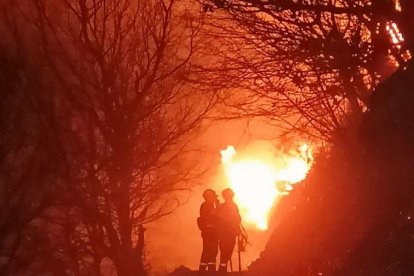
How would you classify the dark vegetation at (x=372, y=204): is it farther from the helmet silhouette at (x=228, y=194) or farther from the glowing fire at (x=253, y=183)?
the glowing fire at (x=253, y=183)

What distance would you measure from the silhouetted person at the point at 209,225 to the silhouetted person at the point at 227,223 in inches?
5.2

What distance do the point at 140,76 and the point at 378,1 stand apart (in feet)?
24.5

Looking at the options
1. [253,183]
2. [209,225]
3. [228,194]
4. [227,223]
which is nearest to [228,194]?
[228,194]

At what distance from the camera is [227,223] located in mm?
12078

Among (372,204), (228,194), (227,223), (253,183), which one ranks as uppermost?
(253,183)

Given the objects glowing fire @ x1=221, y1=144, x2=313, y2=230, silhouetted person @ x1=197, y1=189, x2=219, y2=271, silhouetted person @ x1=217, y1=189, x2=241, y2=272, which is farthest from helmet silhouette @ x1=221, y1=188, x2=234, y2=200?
glowing fire @ x1=221, y1=144, x2=313, y2=230

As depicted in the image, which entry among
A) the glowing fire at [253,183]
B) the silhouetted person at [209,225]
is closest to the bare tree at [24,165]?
the silhouetted person at [209,225]

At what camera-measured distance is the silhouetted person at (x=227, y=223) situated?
1205 cm

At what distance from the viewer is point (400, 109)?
7.57 m

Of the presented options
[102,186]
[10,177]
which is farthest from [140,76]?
[10,177]

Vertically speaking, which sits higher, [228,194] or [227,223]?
[228,194]

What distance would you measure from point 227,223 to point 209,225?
1.26ft

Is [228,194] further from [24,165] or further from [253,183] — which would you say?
[253,183]

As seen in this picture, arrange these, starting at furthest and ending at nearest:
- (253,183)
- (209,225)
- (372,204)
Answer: (253,183) → (209,225) → (372,204)
